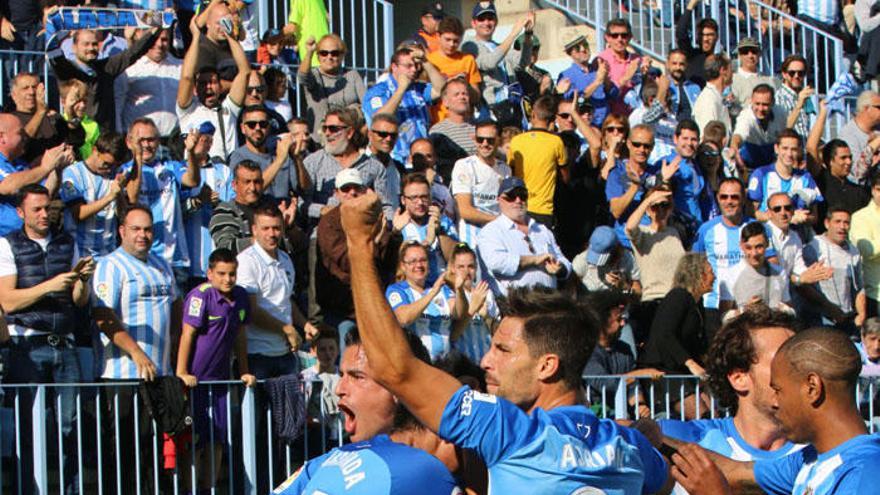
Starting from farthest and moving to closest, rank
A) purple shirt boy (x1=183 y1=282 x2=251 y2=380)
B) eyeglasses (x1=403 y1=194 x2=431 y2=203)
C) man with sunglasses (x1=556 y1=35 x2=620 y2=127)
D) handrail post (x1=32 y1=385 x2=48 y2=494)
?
man with sunglasses (x1=556 y1=35 x2=620 y2=127) → eyeglasses (x1=403 y1=194 x2=431 y2=203) → purple shirt boy (x1=183 y1=282 x2=251 y2=380) → handrail post (x1=32 y1=385 x2=48 y2=494)

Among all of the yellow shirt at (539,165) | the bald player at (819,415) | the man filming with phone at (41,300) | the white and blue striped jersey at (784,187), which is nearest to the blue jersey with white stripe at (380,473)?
the bald player at (819,415)

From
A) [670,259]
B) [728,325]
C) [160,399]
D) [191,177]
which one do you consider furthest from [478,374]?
[670,259]

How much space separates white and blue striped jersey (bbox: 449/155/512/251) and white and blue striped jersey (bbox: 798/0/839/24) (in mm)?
8501

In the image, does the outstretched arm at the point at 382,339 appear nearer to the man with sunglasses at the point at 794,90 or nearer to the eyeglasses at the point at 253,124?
the eyeglasses at the point at 253,124

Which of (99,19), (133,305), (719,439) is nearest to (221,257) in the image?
(133,305)

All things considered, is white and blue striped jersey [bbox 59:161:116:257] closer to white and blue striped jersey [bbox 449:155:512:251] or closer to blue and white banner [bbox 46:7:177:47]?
blue and white banner [bbox 46:7:177:47]

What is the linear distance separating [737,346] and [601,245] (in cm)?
655

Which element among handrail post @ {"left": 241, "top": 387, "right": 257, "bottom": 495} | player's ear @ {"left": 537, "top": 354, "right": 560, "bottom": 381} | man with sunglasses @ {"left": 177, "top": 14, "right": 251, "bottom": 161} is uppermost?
man with sunglasses @ {"left": 177, "top": 14, "right": 251, "bottom": 161}

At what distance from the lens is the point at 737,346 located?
20.4 ft

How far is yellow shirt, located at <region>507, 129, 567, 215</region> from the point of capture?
45.1ft

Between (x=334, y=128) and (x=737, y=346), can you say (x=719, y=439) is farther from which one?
(x=334, y=128)

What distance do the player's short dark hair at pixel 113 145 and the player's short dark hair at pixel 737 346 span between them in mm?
6313

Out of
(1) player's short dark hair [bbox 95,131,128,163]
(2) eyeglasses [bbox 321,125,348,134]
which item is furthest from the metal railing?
(2) eyeglasses [bbox 321,125,348,134]

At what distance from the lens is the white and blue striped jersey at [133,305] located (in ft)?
33.3
